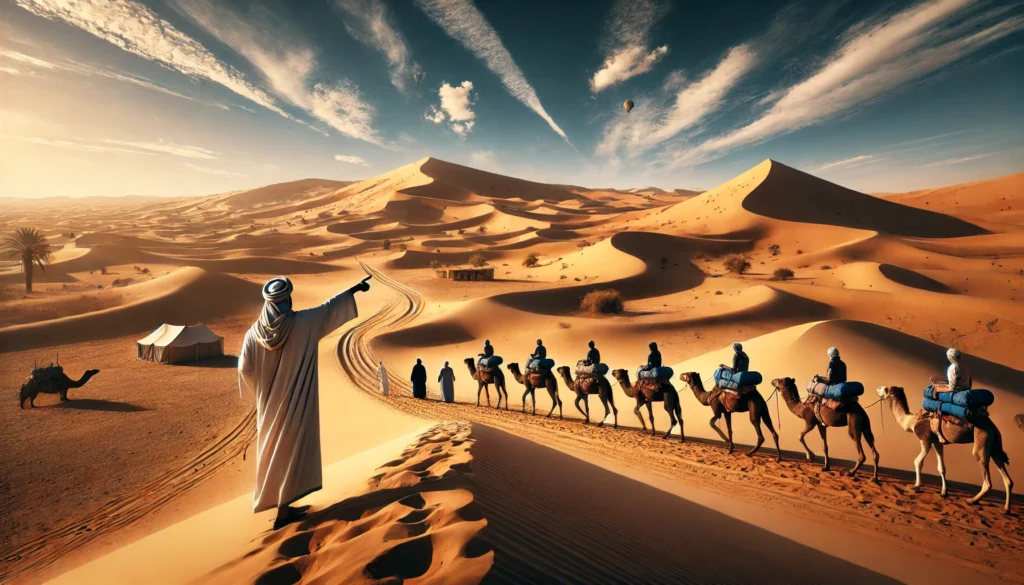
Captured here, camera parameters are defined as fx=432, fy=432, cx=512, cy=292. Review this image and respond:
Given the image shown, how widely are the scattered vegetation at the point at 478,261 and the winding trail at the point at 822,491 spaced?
3122 cm

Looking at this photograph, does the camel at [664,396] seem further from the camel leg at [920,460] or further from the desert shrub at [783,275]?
the desert shrub at [783,275]

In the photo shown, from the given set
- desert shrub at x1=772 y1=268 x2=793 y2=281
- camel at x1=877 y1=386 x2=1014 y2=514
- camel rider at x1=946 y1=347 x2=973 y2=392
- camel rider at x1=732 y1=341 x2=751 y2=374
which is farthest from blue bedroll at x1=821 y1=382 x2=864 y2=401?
desert shrub at x1=772 y1=268 x2=793 y2=281

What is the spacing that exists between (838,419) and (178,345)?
21.6 m

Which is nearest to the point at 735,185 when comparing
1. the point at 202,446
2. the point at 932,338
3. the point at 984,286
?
the point at 984,286

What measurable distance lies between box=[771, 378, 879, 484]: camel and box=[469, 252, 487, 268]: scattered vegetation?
114ft

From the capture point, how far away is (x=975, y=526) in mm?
5531

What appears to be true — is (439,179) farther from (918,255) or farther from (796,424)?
(796,424)

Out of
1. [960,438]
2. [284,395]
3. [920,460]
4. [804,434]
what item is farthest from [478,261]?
[284,395]

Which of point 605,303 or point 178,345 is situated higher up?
point 605,303

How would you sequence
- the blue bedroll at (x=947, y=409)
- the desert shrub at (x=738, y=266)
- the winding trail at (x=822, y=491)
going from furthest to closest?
the desert shrub at (x=738, y=266) < the blue bedroll at (x=947, y=409) < the winding trail at (x=822, y=491)

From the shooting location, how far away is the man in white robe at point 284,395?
3658 mm

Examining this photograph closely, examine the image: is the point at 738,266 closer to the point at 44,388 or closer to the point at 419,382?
the point at 419,382

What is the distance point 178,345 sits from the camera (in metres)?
17.5

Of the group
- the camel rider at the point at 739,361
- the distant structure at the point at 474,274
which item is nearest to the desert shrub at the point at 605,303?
the distant structure at the point at 474,274
